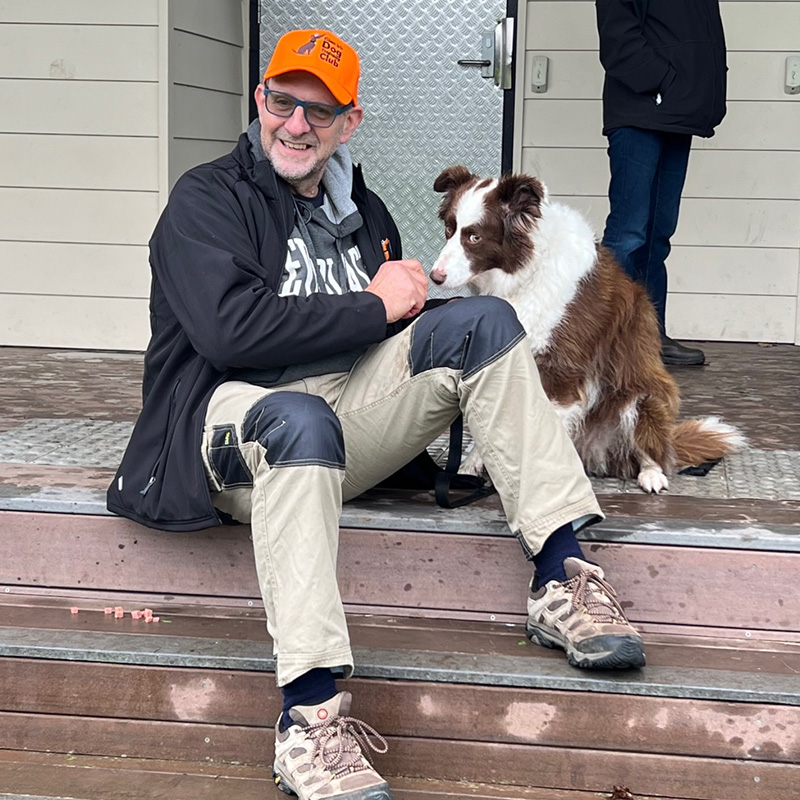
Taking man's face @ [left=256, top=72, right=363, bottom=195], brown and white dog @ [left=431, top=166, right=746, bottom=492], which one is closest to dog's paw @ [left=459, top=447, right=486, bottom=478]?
brown and white dog @ [left=431, top=166, right=746, bottom=492]

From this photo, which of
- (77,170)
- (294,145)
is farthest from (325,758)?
(77,170)

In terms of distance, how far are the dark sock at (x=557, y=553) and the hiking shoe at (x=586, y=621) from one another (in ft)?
0.04

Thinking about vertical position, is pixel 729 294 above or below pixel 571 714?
above

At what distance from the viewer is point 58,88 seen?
511 centimetres

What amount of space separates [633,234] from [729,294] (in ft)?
4.39

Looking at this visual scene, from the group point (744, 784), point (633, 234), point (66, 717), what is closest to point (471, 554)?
point (744, 784)

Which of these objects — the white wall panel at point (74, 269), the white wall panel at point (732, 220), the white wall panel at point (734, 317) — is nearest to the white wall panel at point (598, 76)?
the white wall panel at point (732, 220)

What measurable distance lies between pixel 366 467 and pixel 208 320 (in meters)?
0.47

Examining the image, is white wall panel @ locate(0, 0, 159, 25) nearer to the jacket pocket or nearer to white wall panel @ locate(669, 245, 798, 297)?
white wall panel @ locate(669, 245, 798, 297)

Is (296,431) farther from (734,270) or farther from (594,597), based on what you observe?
(734,270)

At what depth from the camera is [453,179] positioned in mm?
3014

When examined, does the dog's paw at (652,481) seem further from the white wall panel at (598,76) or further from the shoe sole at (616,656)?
the white wall panel at (598,76)

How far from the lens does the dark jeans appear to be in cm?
426

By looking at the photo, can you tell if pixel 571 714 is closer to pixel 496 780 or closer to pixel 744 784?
pixel 496 780
